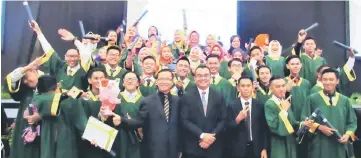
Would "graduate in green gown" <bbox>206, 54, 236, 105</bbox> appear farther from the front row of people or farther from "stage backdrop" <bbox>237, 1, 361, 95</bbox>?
"stage backdrop" <bbox>237, 1, 361, 95</bbox>

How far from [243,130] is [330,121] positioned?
0.93m

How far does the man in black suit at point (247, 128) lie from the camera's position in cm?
519

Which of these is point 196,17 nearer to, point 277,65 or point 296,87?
point 277,65

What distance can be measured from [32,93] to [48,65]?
0.75 meters

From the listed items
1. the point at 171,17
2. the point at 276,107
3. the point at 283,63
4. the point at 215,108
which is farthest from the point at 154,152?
the point at 171,17

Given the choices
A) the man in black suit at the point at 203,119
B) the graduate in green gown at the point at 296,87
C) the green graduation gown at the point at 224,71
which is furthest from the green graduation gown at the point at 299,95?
the man in black suit at the point at 203,119

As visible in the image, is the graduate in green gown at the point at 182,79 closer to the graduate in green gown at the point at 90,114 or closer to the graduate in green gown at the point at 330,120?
the graduate in green gown at the point at 90,114

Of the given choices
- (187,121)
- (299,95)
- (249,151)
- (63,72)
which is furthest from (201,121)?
(63,72)

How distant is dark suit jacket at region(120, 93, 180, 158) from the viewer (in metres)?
5.00

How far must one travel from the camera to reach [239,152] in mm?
5180

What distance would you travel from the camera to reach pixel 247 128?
206 inches

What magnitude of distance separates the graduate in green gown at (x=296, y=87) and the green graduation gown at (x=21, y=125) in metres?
2.77

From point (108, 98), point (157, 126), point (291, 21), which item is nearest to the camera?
point (108, 98)

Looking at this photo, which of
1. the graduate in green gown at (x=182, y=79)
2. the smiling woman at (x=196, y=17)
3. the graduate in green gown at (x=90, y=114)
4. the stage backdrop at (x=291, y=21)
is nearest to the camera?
the graduate in green gown at (x=90, y=114)
